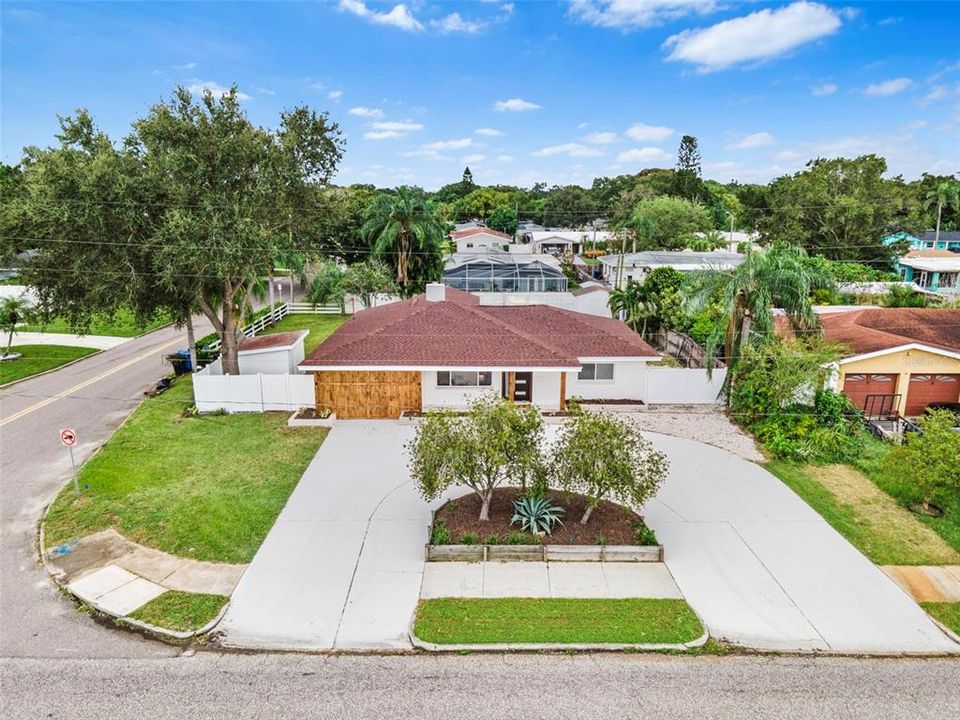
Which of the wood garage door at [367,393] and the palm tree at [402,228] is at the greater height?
the palm tree at [402,228]

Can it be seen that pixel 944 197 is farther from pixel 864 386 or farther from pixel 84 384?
pixel 84 384

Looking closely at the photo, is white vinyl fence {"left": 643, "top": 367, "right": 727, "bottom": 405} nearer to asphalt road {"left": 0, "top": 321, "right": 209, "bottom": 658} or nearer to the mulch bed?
the mulch bed

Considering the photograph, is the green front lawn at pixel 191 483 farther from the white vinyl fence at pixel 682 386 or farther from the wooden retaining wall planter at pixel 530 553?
the white vinyl fence at pixel 682 386

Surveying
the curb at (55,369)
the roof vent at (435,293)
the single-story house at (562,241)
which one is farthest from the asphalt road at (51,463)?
the single-story house at (562,241)

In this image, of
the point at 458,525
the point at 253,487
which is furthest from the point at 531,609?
the point at 253,487

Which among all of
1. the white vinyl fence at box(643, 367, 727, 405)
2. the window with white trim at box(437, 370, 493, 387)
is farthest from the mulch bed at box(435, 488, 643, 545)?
the white vinyl fence at box(643, 367, 727, 405)

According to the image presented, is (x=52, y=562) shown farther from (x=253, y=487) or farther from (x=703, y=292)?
(x=703, y=292)
